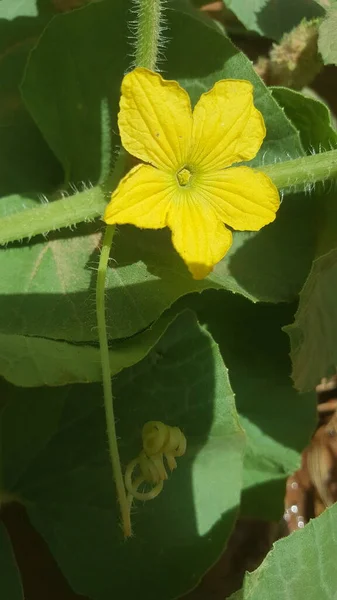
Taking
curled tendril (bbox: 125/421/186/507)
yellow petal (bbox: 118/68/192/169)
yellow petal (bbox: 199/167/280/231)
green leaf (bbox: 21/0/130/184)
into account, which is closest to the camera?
yellow petal (bbox: 118/68/192/169)

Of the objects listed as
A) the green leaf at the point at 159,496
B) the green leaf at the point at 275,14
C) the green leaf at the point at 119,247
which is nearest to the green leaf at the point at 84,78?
the green leaf at the point at 119,247

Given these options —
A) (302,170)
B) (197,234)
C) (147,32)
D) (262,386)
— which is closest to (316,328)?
(262,386)

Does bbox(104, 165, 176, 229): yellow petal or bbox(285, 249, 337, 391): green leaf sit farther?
bbox(285, 249, 337, 391): green leaf

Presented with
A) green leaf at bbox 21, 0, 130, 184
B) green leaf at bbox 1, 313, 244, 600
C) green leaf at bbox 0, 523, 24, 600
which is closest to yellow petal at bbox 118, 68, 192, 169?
green leaf at bbox 21, 0, 130, 184

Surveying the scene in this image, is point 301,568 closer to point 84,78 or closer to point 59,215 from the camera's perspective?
point 59,215

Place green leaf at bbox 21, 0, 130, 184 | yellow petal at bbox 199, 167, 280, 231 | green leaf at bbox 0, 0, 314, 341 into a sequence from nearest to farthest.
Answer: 1. yellow petal at bbox 199, 167, 280, 231
2. green leaf at bbox 0, 0, 314, 341
3. green leaf at bbox 21, 0, 130, 184

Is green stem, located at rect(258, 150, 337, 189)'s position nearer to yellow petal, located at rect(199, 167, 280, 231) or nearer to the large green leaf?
yellow petal, located at rect(199, 167, 280, 231)
